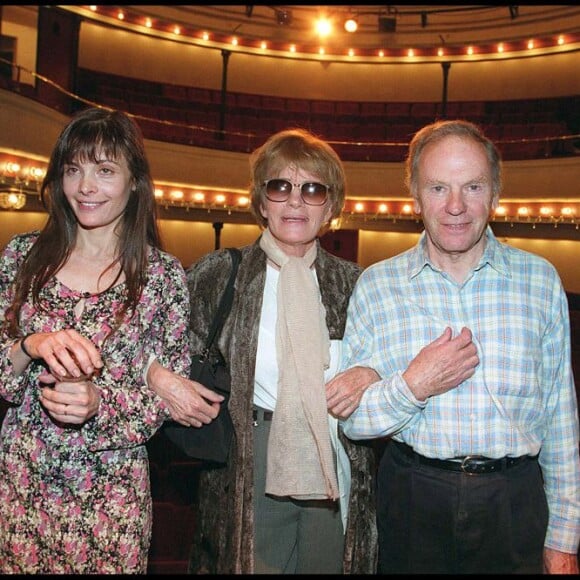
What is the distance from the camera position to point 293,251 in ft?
6.68

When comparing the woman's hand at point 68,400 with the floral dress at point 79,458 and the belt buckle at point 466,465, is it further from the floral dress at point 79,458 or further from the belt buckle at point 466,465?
the belt buckle at point 466,465

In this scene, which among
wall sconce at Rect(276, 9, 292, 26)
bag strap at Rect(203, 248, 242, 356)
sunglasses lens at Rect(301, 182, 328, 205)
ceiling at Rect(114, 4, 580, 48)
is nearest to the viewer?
bag strap at Rect(203, 248, 242, 356)

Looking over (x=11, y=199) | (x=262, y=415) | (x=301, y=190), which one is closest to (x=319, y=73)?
(x=11, y=199)

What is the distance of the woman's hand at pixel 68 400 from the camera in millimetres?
1386

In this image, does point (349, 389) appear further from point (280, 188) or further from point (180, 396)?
point (280, 188)

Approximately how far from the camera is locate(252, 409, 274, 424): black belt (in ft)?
6.26

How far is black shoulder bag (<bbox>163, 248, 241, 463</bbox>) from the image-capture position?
1730 mm

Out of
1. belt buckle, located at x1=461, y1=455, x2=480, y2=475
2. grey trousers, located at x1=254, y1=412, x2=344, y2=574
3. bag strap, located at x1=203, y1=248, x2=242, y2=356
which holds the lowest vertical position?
grey trousers, located at x1=254, y1=412, x2=344, y2=574

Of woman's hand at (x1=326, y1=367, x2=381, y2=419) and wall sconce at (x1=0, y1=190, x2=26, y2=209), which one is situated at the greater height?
wall sconce at (x1=0, y1=190, x2=26, y2=209)

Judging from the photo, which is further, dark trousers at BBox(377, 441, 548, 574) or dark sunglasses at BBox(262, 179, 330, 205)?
dark sunglasses at BBox(262, 179, 330, 205)

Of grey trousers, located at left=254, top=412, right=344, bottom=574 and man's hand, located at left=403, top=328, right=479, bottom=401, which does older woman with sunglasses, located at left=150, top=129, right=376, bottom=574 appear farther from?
man's hand, located at left=403, top=328, right=479, bottom=401

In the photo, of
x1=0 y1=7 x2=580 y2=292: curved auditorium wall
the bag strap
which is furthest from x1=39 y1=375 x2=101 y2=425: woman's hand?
x1=0 y1=7 x2=580 y2=292: curved auditorium wall

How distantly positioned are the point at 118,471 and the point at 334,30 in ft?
42.2

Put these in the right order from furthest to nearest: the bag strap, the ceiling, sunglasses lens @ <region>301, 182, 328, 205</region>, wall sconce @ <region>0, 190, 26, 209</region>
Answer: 1. the ceiling
2. wall sconce @ <region>0, 190, 26, 209</region>
3. sunglasses lens @ <region>301, 182, 328, 205</region>
4. the bag strap
